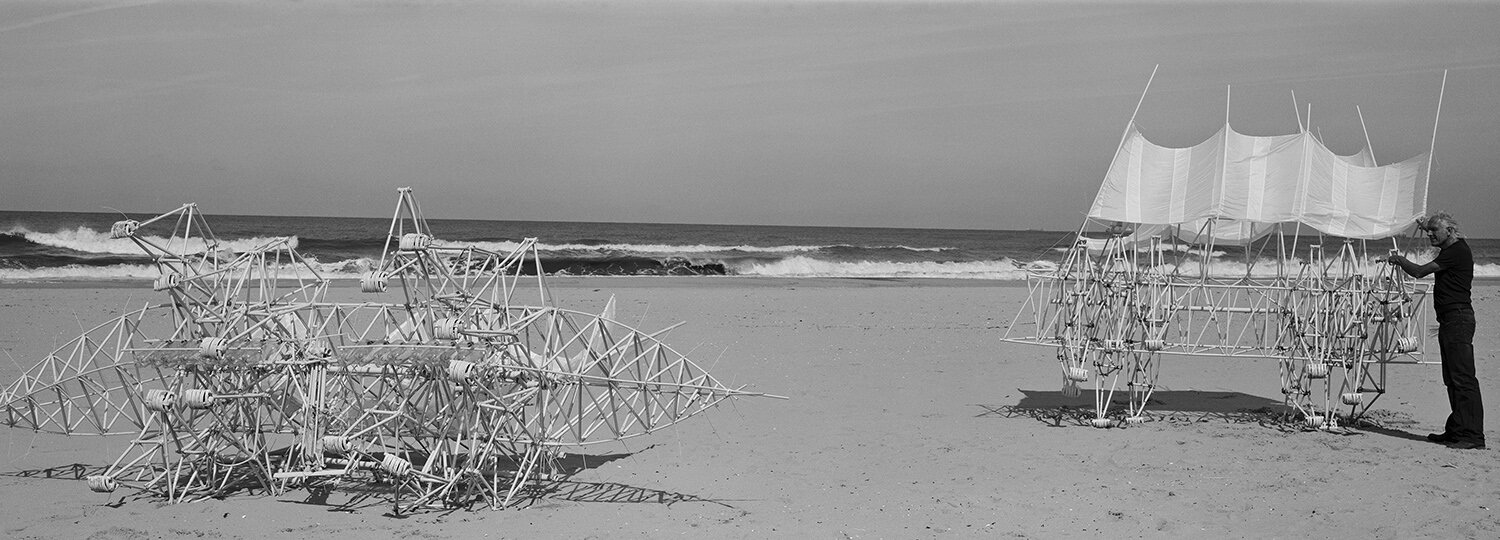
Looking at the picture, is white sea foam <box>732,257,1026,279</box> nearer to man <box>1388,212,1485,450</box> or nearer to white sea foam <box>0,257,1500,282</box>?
white sea foam <box>0,257,1500,282</box>

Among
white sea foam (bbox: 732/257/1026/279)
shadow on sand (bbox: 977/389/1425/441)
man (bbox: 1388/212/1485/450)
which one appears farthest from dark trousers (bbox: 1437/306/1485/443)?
white sea foam (bbox: 732/257/1026/279)

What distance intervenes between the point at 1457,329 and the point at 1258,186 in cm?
182

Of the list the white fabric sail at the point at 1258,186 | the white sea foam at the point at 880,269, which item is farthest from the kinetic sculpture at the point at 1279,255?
the white sea foam at the point at 880,269

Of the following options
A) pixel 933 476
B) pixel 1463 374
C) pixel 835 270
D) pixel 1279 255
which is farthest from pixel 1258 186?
pixel 835 270

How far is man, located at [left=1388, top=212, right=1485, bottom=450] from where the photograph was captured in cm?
848

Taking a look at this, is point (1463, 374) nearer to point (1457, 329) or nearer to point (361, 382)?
point (1457, 329)

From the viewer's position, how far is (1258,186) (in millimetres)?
9289

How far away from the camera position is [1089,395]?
1126 cm

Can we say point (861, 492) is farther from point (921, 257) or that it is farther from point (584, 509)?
point (921, 257)

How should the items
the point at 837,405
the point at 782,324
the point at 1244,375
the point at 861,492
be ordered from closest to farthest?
the point at 861,492
the point at 837,405
the point at 1244,375
the point at 782,324

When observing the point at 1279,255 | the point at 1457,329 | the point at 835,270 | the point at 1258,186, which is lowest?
the point at 835,270

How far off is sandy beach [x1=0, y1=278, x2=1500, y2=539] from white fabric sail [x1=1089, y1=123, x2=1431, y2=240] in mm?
1778

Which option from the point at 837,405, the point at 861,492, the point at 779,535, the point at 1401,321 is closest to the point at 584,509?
the point at 779,535

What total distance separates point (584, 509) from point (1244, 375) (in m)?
8.81
